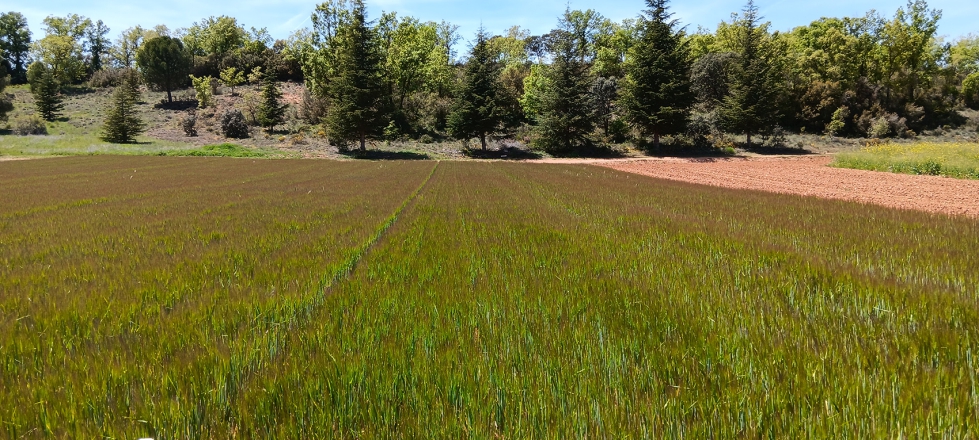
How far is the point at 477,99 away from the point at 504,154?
699 centimetres

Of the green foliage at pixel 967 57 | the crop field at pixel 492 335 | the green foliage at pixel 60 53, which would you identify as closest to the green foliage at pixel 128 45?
the green foliage at pixel 60 53

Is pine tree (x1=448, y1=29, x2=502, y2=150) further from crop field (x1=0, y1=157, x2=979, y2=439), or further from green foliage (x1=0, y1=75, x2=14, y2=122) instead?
green foliage (x1=0, y1=75, x2=14, y2=122)

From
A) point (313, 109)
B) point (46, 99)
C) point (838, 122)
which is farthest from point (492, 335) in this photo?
point (46, 99)

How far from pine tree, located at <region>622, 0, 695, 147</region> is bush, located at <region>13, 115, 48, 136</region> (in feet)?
238

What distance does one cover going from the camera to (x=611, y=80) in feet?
188

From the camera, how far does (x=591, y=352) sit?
2650 mm

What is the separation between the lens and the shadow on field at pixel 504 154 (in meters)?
47.6

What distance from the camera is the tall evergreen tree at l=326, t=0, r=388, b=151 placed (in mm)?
44500

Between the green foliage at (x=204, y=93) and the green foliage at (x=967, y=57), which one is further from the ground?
the green foliage at (x=967, y=57)

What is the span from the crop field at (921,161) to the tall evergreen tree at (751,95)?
16.5 m

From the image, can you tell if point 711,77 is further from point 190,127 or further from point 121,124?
point 121,124

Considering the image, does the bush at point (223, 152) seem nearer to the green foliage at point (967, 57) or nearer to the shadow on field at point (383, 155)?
the shadow on field at point (383, 155)

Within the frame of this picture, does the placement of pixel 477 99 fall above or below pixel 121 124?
→ above

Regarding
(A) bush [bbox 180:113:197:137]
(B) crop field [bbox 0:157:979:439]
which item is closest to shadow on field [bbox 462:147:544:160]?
(A) bush [bbox 180:113:197:137]
